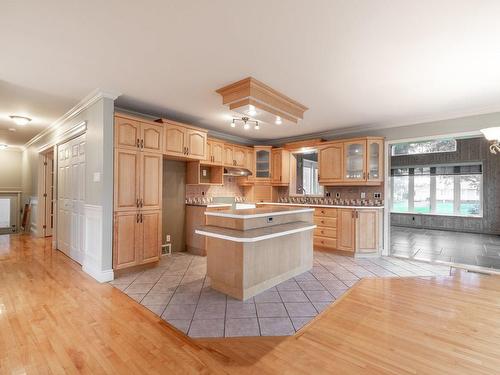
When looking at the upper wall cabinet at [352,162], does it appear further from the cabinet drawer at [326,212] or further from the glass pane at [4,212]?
the glass pane at [4,212]

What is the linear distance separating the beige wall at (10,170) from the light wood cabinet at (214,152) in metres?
6.78

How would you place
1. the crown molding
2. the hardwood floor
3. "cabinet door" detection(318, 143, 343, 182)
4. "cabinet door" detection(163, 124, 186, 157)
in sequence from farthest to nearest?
"cabinet door" detection(318, 143, 343, 182), "cabinet door" detection(163, 124, 186, 157), the crown molding, the hardwood floor

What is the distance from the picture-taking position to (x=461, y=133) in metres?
4.22

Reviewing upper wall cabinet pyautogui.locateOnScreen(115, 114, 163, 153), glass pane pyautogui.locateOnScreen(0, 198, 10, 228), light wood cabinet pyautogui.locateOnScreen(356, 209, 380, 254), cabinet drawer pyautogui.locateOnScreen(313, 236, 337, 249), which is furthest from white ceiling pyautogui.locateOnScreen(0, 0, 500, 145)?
glass pane pyautogui.locateOnScreen(0, 198, 10, 228)

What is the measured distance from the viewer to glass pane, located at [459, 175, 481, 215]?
A: 7.95 m

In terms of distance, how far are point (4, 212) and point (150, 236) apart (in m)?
6.57

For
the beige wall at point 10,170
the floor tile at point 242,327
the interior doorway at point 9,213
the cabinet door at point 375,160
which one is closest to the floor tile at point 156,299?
the floor tile at point 242,327

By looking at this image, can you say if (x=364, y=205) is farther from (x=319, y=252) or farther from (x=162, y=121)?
(x=162, y=121)

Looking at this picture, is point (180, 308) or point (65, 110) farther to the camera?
point (65, 110)

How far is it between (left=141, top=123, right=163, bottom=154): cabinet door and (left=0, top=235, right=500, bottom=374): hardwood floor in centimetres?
207

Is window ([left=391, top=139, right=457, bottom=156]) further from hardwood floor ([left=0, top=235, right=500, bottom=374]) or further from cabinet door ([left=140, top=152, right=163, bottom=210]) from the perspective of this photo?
cabinet door ([left=140, top=152, right=163, bottom=210])

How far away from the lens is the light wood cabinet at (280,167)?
20.4ft

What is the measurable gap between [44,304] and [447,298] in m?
4.47

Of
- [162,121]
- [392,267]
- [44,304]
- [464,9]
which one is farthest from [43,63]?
[392,267]
